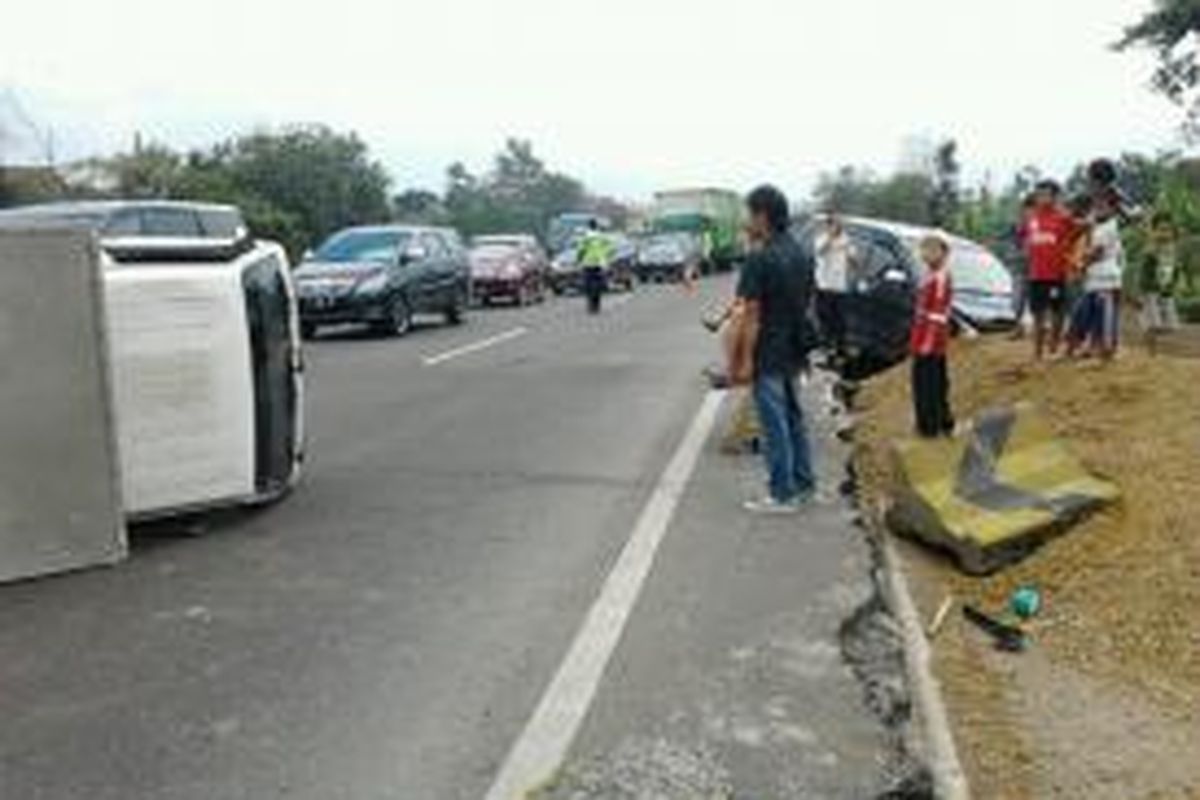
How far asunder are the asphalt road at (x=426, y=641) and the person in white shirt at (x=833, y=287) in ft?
20.3

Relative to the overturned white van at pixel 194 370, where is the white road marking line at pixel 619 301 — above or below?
below

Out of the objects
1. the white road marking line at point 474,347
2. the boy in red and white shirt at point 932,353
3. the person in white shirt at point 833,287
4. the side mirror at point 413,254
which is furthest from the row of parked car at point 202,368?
the side mirror at point 413,254

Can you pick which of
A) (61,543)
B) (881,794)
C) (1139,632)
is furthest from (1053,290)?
(881,794)

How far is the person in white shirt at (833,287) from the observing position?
64.9 feet

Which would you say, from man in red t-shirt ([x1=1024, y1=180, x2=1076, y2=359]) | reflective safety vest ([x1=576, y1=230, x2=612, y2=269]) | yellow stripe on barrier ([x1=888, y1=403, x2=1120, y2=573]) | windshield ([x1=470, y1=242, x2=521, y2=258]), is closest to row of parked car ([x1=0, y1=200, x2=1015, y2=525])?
yellow stripe on barrier ([x1=888, y1=403, x2=1120, y2=573])

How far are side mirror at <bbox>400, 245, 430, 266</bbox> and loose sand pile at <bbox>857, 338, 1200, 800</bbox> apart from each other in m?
16.2

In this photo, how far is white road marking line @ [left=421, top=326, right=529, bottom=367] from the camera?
894 inches

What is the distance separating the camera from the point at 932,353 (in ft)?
44.4

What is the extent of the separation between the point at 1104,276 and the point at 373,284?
14.4 m

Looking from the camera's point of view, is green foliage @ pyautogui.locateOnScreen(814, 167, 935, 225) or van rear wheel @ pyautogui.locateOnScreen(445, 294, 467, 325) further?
green foliage @ pyautogui.locateOnScreen(814, 167, 935, 225)

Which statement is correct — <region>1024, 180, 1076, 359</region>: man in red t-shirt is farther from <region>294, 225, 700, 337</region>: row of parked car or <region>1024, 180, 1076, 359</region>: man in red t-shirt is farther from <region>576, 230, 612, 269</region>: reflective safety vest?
<region>576, 230, 612, 269</region>: reflective safety vest

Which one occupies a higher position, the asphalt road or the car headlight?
the car headlight

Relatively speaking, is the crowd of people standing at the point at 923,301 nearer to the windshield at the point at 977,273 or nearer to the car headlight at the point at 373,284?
the windshield at the point at 977,273

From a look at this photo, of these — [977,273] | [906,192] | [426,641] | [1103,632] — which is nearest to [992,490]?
[1103,632]
